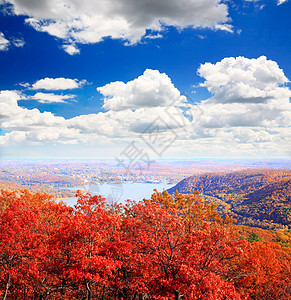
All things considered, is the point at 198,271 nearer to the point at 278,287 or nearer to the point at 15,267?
the point at 15,267

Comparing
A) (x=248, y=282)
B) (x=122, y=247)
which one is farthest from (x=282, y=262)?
(x=122, y=247)

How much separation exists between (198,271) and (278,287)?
798 inches

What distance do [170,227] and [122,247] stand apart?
355cm

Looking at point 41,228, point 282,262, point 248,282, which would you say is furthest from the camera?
point 282,262

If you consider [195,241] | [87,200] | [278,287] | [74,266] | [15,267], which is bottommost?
[278,287]

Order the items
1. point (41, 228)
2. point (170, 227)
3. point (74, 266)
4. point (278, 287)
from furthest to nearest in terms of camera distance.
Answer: point (278, 287)
point (41, 228)
point (170, 227)
point (74, 266)

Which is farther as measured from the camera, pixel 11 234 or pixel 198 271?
pixel 11 234

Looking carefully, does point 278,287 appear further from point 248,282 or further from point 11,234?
point 11,234

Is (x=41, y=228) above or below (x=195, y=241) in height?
below

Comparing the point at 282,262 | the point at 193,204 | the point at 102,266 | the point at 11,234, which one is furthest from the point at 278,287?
the point at 11,234

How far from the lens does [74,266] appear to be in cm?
1302

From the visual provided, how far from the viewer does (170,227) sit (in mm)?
13891

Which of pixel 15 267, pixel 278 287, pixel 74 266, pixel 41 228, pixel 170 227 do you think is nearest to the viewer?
pixel 74 266

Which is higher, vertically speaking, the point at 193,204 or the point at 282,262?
the point at 193,204
